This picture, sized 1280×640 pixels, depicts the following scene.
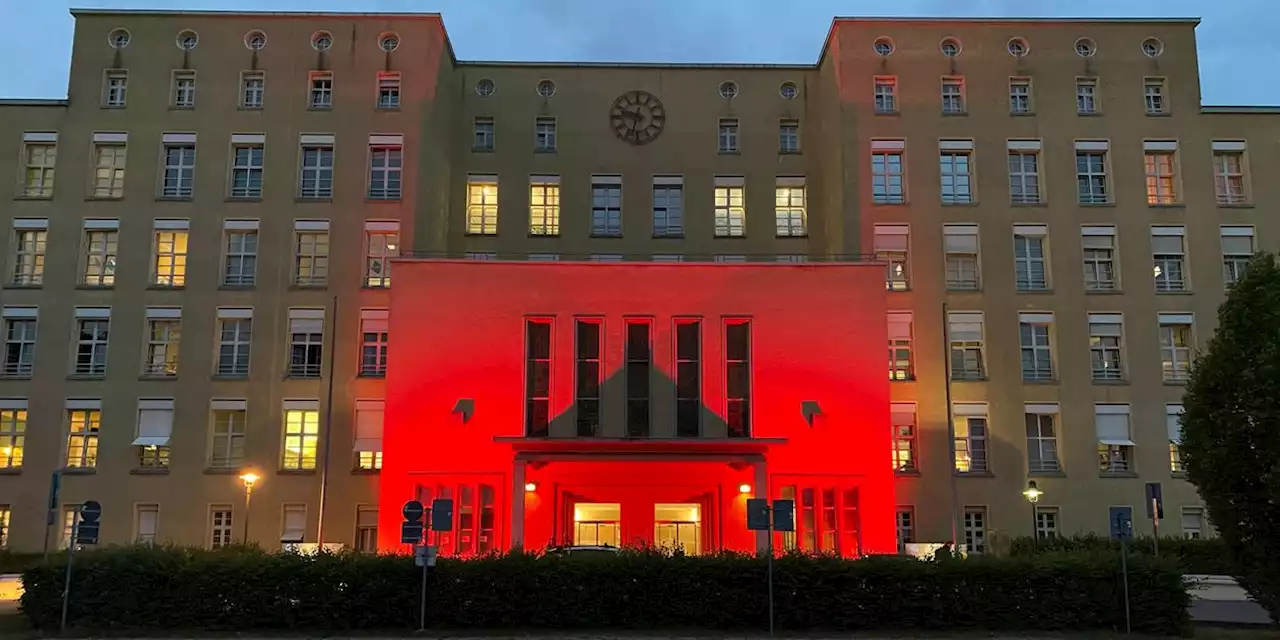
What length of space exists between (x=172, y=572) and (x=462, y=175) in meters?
23.9

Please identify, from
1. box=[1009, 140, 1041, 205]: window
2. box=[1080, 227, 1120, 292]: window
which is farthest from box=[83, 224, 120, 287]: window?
box=[1080, 227, 1120, 292]: window

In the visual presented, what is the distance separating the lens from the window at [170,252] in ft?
130

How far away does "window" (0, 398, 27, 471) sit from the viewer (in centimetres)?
3803

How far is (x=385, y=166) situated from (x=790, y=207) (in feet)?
54.6

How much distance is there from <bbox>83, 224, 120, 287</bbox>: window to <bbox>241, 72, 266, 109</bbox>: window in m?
6.85

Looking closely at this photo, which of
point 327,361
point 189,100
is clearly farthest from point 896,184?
point 189,100

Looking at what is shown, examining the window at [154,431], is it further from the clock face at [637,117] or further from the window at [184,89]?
the clock face at [637,117]

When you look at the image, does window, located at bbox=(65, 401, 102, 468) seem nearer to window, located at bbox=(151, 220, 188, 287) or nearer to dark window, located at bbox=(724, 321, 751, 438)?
window, located at bbox=(151, 220, 188, 287)

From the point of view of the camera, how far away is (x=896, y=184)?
132 feet

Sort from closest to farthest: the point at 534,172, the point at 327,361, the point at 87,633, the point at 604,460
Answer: the point at 87,633 < the point at 604,460 < the point at 327,361 < the point at 534,172

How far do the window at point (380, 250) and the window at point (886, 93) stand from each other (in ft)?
64.7

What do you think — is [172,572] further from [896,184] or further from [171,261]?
[896,184]

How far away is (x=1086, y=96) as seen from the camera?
134 feet

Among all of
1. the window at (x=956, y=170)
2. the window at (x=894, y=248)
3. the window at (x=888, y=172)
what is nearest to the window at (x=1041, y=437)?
the window at (x=894, y=248)
